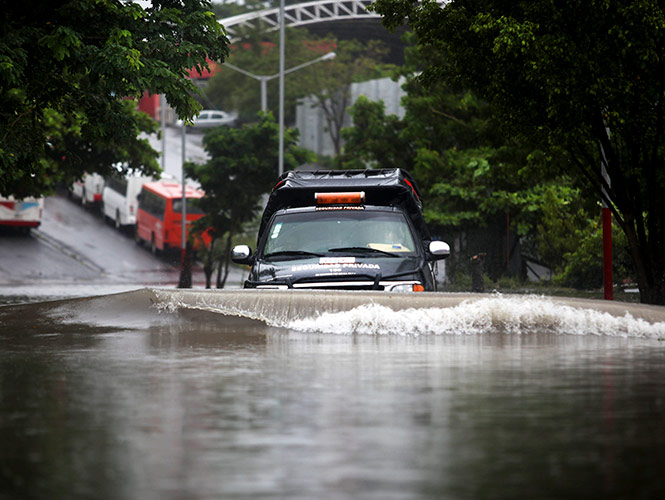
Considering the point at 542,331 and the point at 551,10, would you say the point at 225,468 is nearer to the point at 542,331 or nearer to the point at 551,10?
the point at 542,331

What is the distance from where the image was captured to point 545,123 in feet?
66.3

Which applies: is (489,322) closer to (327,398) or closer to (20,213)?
(327,398)

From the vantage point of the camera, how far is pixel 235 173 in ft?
156

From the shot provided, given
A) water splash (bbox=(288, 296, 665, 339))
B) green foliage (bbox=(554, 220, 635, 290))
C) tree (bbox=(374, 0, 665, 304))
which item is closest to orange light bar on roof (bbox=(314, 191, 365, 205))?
water splash (bbox=(288, 296, 665, 339))

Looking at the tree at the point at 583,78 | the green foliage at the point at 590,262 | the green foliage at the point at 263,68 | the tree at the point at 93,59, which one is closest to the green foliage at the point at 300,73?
the green foliage at the point at 263,68

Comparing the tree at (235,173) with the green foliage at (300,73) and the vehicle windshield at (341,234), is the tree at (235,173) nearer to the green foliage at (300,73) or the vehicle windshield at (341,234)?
the green foliage at (300,73)

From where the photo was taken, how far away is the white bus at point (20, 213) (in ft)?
200

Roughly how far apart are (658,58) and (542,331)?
7.94 m

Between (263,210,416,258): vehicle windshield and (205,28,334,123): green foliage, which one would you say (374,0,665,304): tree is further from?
(205,28,334,123): green foliage

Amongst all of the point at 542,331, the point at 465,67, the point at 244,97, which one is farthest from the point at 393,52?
the point at 542,331

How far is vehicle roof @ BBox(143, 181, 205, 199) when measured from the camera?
6344 centimetres

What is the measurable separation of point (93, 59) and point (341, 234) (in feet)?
19.9

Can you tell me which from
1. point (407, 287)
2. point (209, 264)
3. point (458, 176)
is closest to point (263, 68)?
point (209, 264)

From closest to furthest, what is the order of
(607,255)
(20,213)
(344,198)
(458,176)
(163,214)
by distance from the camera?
(344,198) < (607,255) < (458,176) < (20,213) < (163,214)
